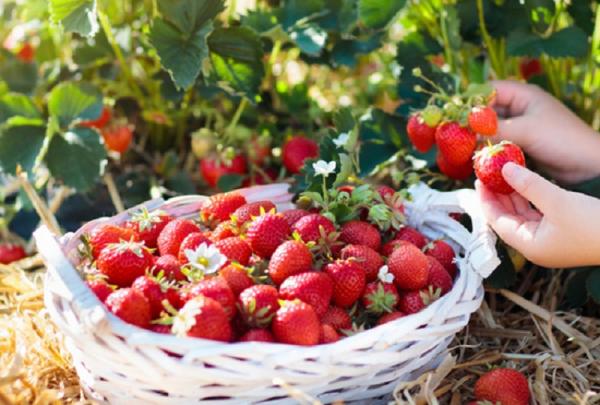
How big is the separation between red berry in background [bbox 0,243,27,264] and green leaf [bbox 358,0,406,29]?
35.0 inches

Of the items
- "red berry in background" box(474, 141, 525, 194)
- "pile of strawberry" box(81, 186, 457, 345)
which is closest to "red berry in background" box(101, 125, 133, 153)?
"pile of strawberry" box(81, 186, 457, 345)

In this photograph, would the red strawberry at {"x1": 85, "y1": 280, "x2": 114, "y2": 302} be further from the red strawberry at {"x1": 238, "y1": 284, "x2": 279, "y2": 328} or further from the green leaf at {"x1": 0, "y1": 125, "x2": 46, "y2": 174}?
the green leaf at {"x1": 0, "y1": 125, "x2": 46, "y2": 174}

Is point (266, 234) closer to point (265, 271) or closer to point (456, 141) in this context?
point (265, 271)

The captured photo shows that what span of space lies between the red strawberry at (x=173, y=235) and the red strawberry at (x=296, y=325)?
26cm

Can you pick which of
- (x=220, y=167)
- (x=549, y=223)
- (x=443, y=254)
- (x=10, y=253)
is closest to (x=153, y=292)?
(x=443, y=254)

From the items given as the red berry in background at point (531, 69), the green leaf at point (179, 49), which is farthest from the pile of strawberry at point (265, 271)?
the red berry in background at point (531, 69)

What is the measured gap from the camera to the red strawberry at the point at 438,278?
3.92ft

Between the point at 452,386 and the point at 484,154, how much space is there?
36 centimetres

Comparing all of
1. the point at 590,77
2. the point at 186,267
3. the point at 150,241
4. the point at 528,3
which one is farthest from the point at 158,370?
the point at 590,77

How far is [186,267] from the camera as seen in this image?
115 cm

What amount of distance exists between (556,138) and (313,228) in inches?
22.6

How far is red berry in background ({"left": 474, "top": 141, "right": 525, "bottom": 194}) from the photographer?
1227 mm

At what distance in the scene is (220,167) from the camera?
1.75 m

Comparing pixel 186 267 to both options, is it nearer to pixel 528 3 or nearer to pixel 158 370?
pixel 158 370
